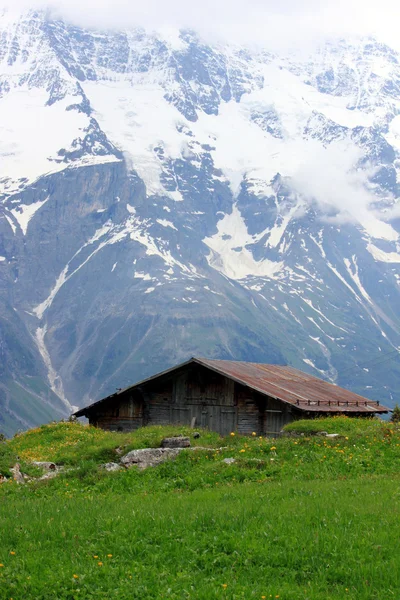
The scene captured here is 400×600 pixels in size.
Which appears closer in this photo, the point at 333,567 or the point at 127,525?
the point at 333,567

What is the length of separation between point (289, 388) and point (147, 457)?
22.3m

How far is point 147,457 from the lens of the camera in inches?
1041

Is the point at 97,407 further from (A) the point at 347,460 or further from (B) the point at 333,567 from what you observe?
(B) the point at 333,567

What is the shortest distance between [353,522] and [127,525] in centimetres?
449

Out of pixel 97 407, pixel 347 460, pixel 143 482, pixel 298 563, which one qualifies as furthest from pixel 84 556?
pixel 97 407

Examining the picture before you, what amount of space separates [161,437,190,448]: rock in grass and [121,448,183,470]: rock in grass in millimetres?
1613

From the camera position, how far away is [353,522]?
53.2ft

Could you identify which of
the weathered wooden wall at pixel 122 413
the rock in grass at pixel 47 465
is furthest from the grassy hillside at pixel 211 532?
the weathered wooden wall at pixel 122 413

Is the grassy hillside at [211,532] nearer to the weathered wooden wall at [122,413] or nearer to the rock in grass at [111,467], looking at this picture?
the rock in grass at [111,467]

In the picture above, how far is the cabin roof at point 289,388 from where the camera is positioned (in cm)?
4319

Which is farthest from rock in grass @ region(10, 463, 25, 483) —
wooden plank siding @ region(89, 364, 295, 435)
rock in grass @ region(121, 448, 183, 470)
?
wooden plank siding @ region(89, 364, 295, 435)

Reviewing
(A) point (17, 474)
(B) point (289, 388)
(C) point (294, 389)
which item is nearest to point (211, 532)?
Answer: (A) point (17, 474)

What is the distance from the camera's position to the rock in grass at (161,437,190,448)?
28750 mm

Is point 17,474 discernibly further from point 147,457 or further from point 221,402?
point 221,402
